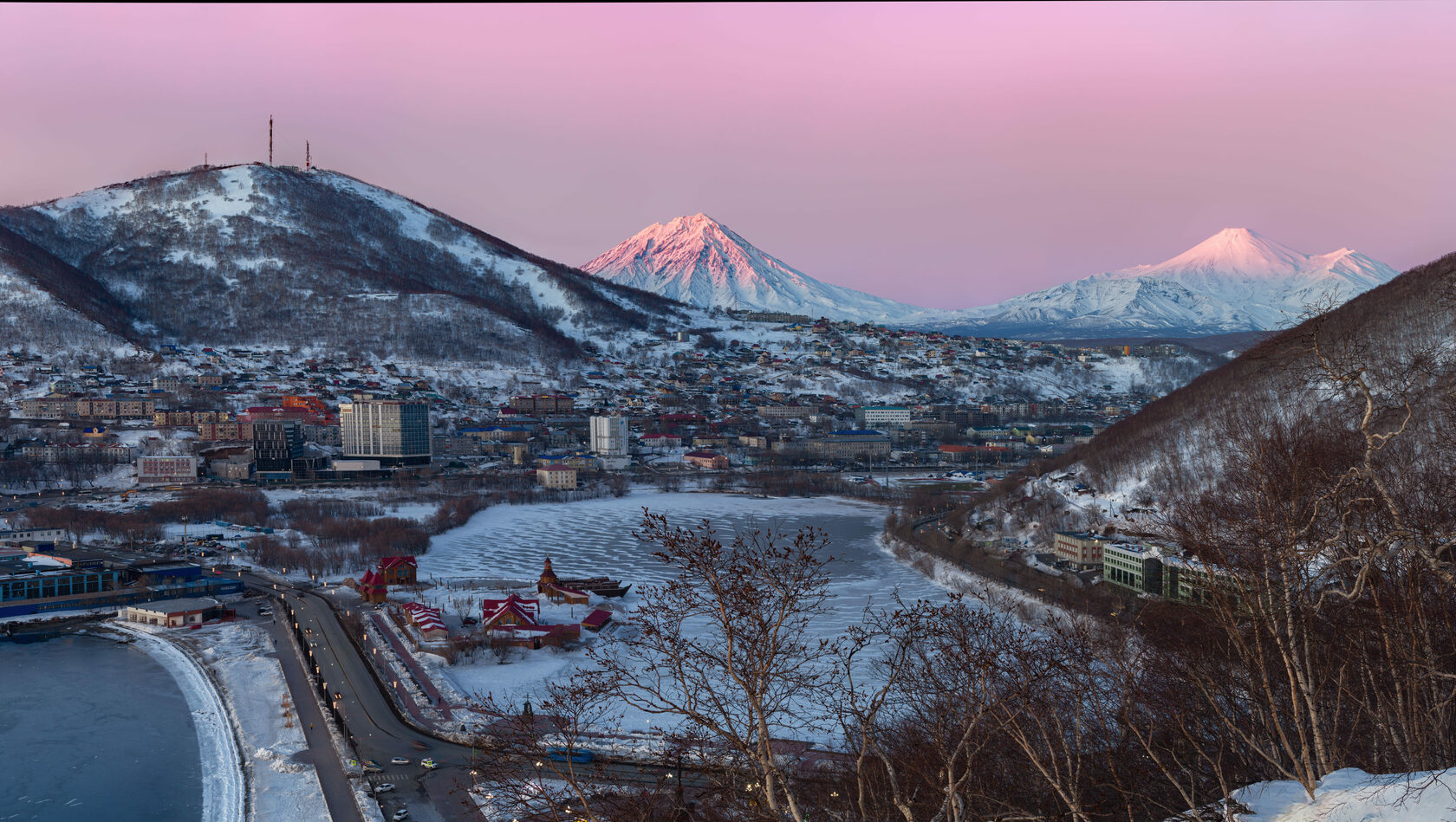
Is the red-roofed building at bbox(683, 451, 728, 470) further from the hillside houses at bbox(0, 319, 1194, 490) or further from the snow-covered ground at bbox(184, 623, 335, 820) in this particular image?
the snow-covered ground at bbox(184, 623, 335, 820)

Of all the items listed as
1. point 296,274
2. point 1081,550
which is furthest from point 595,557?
point 296,274

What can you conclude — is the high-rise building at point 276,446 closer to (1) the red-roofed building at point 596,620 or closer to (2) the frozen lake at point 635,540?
(2) the frozen lake at point 635,540

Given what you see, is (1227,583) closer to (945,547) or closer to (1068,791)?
(1068,791)

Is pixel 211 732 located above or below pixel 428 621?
below

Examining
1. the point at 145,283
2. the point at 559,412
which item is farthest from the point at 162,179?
the point at 559,412

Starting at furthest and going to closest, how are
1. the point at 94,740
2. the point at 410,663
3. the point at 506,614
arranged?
1. the point at 506,614
2. the point at 410,663
3. the point at 94,740

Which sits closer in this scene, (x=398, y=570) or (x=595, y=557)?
(x=398, y=570)

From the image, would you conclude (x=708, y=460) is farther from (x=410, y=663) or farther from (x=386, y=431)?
(x=410, y=663)

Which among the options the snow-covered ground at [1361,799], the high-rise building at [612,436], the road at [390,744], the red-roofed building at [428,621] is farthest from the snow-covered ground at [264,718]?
the high-rise building at [612,436]
